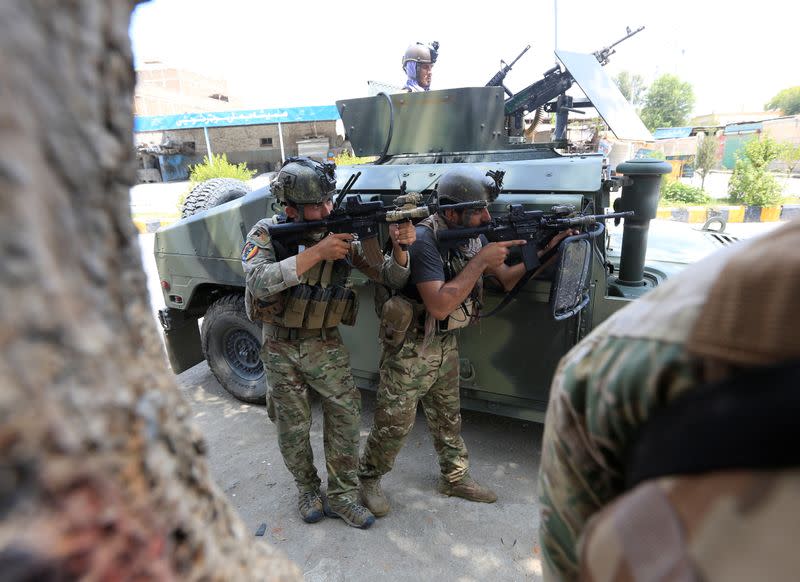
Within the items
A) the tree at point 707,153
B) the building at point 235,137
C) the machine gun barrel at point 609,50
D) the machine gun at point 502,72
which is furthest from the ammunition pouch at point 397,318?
the tree at point 707,153

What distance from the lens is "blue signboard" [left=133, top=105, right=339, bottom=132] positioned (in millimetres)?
18172

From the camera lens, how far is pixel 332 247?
2357 mm

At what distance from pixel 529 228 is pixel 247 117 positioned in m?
18.7

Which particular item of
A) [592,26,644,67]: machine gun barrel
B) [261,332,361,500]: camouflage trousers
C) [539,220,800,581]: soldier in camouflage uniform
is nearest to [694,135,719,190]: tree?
[592,26,644,67]: machine gun barrel

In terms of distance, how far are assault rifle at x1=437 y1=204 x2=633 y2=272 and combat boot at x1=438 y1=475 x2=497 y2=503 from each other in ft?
4.03

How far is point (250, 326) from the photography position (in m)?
3.63

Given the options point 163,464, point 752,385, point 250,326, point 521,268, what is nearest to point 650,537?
point 752,385

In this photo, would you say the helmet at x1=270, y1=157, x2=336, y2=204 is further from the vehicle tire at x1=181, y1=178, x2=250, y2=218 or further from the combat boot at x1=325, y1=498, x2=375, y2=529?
the vehicle tire at x1=181, y1=178, x2=250, y2=218

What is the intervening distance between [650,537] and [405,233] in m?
1.88

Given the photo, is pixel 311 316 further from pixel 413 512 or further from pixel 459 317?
pixel 413 512

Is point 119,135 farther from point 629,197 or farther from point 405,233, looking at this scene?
point 629,197

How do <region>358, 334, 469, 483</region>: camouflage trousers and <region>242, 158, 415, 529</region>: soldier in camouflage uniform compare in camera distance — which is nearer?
<region>242, 158, 415, 529</region>: soldier in camouflage uniform

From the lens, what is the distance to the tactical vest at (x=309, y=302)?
244 cm

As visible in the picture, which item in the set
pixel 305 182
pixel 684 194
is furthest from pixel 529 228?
pixel 684 194
